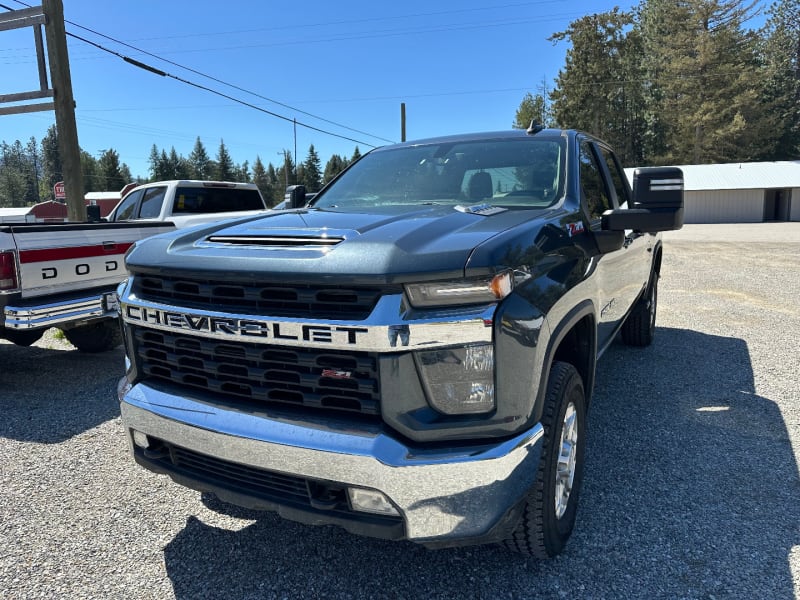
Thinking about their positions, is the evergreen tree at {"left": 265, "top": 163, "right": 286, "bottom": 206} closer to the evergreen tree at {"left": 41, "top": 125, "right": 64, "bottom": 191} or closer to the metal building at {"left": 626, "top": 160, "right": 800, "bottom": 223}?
the evergreen tree at {"left": 41, "top": 125, "right": 64, "bottom": 191}

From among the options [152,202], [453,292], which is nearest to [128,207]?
[152,202]

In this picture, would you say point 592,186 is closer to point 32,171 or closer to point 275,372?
point 275,372

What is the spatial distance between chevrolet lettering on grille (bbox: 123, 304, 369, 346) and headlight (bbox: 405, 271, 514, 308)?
21 centimetres

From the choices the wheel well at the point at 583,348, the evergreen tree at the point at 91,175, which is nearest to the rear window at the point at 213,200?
the wheel well at the point at 583,348

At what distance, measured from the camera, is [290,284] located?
1938 millimetres

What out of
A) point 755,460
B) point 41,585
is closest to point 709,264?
point 755,460

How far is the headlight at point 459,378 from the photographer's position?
1.82 m

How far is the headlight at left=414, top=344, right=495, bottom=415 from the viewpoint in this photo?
5.97ft

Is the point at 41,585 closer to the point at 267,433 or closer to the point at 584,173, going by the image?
the point at 267,433

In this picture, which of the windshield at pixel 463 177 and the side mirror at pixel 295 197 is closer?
the windshield at pixel 463 177

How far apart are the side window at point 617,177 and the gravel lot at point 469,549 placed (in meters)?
1.55

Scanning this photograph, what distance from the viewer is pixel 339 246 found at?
2000mm

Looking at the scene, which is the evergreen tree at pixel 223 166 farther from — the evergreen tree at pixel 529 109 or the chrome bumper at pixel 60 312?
the chrome bumper at pixel 60 312

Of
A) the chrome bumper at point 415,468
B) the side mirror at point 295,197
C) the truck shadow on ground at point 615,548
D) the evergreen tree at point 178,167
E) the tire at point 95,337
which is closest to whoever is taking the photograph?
the chrome bumper at point 415,468
